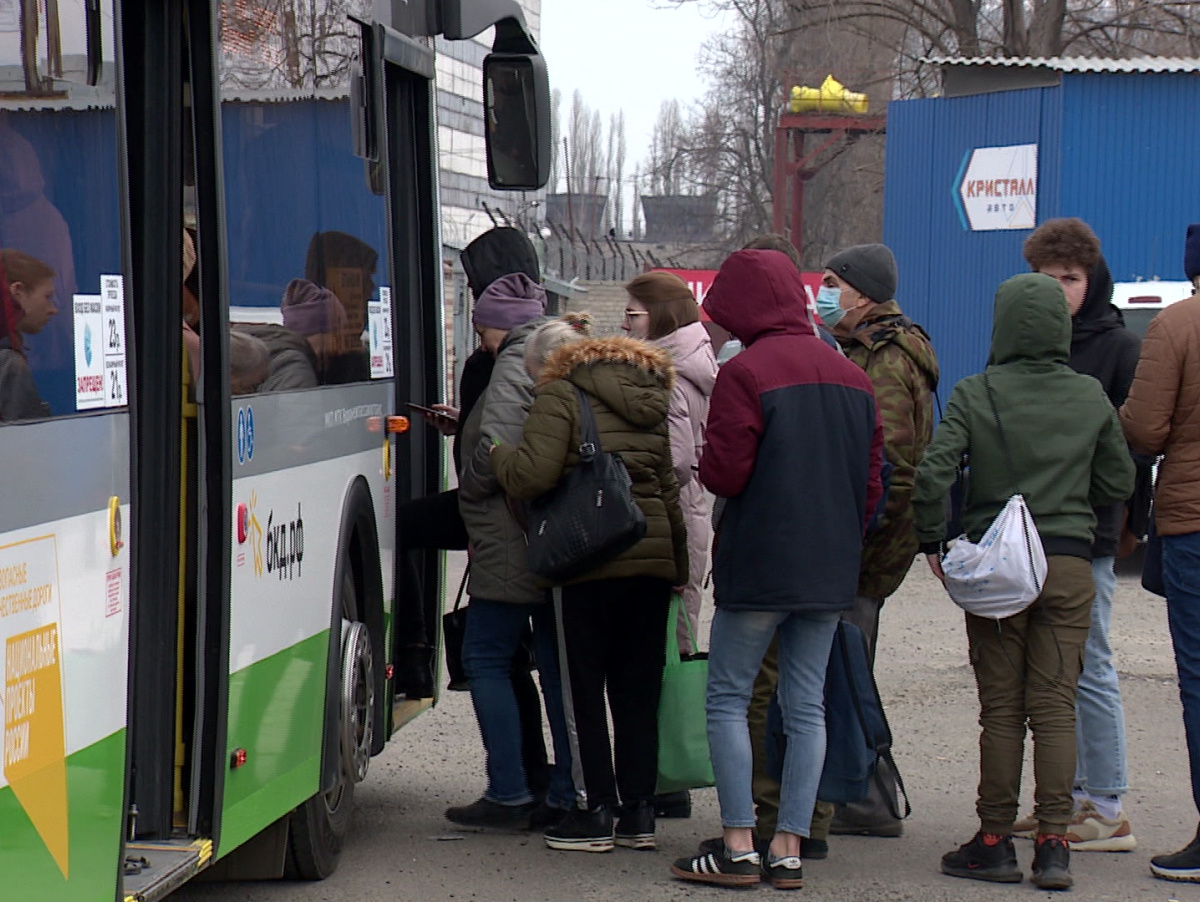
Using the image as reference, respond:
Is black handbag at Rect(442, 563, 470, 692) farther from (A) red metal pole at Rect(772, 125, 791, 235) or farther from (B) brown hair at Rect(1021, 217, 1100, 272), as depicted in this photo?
(A) red metal pole at Rect(772, 125, 791, 235)

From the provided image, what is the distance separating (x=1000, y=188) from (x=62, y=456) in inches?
697

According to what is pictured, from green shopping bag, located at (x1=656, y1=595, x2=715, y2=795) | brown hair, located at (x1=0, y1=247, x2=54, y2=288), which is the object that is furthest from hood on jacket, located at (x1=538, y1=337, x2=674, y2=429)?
brown hair, located at (x1=0, y1=247, x2=54, y2=288)

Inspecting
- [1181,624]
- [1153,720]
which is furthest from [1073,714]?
[1153,720]

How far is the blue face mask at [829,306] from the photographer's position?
→ 6.23m

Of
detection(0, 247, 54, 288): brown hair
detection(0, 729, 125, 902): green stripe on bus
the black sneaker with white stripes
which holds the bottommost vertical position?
the black sneaker with white stripes

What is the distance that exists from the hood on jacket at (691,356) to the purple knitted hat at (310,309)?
1492mm

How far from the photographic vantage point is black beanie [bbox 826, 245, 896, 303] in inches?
237

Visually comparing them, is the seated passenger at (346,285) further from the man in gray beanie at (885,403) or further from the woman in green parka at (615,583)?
the man in gray beanie at (885,403)

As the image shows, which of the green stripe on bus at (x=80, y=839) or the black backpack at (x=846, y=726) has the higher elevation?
the green stripe on bus at (x=80, y=839)

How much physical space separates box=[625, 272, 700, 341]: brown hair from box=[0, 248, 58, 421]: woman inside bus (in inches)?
133

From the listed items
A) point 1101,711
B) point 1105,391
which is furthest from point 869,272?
point 1101,711

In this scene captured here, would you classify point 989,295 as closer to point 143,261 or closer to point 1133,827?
point 1133,827

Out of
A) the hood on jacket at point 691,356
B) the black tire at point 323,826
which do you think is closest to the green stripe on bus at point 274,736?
the black tire at point 323,826

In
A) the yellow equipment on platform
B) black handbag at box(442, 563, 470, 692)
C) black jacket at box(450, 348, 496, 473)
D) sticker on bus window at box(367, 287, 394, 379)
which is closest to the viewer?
sticker on bus window at box(367, 287, 394, 379)
